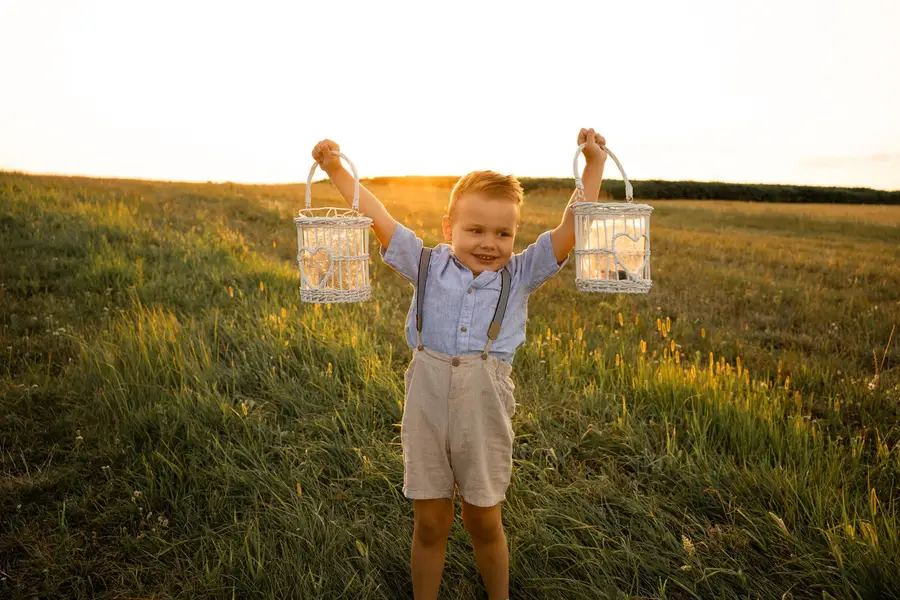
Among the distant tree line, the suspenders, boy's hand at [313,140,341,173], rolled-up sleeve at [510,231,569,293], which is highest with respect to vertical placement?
the distant tree line

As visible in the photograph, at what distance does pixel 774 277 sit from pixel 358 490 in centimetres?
981

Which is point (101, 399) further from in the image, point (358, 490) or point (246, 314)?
point (358, 490)

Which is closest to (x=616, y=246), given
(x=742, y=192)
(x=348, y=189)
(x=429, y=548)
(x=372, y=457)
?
(x=348, y=189)

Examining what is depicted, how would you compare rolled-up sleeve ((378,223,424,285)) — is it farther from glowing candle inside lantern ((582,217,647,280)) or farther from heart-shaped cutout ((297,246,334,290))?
glowing candle inside lantern ((582,217,647,280))

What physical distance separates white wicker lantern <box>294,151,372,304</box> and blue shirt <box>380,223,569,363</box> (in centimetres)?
15

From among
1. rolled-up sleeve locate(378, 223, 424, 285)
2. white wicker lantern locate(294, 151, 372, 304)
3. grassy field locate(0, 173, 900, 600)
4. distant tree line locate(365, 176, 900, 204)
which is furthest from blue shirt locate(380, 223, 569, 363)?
distant tree line locate(365, 176, 900, 204)

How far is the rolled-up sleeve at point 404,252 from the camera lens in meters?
2.64

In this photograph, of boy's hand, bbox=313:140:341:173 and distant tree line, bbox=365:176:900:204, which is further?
distant tree line, bbox=365:176:900:204

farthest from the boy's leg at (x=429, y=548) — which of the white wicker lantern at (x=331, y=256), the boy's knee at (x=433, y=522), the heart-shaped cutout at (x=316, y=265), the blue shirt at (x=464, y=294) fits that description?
the heart-shaped cutout at (x=316, y=265)

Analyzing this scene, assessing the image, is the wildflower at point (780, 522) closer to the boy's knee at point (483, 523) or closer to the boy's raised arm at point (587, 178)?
the boy's knee at point (483, 523)

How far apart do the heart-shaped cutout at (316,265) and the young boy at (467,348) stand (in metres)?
0.28

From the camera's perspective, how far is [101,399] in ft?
14.0

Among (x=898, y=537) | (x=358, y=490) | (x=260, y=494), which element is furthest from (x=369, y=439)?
(x=898, y=537)

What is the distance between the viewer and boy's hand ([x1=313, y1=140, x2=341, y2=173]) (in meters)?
2.54
